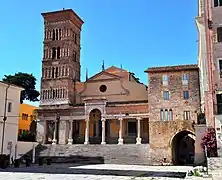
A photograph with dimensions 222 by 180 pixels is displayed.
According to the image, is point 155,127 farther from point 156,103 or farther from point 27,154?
point 27,154

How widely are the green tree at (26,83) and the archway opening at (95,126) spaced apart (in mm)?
18025

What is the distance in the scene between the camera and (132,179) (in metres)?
15.8

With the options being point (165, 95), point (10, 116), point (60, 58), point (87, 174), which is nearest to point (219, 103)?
point (87, 174)

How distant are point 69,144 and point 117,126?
24.1 feet

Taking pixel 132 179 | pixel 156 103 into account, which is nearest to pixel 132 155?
pixel 156 103

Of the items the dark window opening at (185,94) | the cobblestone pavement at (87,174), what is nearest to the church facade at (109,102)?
the dark window opening at (185,94)

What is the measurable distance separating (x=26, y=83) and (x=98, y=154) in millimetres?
26486

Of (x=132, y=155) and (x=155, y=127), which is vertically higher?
(x=155, y=127)

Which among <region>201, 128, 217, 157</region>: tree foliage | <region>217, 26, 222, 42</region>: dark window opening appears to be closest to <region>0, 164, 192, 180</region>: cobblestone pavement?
<region>201, 128, 217, 157</region>: tree foliage

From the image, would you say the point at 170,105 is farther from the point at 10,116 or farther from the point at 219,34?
the point at 10,116

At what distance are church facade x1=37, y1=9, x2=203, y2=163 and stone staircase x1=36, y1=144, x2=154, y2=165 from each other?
5.35ft

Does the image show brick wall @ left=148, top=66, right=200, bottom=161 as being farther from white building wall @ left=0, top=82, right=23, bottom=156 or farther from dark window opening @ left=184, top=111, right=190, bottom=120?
white building wall @ left=0, top=82, right=23, bottom=156

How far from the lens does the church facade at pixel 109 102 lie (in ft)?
116

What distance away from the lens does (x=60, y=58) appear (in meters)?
47.4
